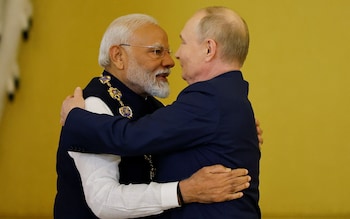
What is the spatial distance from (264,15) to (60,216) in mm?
2190

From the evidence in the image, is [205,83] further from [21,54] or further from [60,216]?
[21,54]

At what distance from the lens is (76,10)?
12.4 ft

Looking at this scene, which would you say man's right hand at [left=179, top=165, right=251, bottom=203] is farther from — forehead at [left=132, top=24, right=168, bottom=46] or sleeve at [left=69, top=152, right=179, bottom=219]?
forehead at [left=132, top=24, right=168, bottom=46]

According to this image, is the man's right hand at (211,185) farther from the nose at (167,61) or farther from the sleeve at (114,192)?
the nose at (167,61)

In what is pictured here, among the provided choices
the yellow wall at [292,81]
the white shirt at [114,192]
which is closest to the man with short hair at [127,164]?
the white shirt at [114,192]

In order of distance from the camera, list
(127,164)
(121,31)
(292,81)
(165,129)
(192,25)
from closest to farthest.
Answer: (165,129)
(192,25)
(127,164)
(121,31)
(292,81)

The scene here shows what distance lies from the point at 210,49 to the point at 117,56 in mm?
419

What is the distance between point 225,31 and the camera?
1.67 metres

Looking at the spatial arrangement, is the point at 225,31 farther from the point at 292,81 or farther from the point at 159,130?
the point at 292,81

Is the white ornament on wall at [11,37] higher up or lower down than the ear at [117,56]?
higher up

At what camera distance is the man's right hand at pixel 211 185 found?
164cm

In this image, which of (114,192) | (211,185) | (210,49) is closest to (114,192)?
(114,192)

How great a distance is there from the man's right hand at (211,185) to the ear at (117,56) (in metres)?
0.52

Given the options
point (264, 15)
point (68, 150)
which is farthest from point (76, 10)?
point (68, 150)
